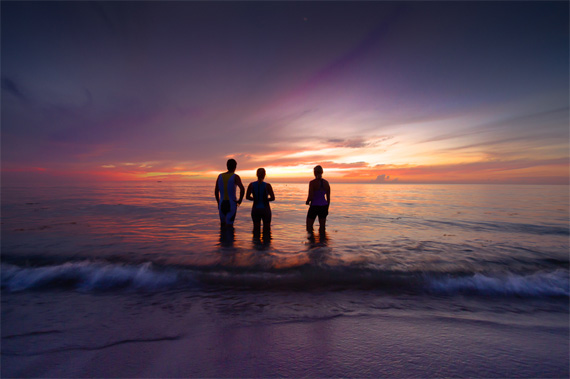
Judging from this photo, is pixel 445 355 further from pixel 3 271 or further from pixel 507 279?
pixel 3 271

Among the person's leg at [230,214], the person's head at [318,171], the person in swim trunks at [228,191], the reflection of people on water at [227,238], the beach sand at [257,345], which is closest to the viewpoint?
the beach sand at [257,345]

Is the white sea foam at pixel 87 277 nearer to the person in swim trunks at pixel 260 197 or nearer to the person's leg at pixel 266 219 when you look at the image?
the person in swim trunks at pixel 260 197

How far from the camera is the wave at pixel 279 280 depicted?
4.54m

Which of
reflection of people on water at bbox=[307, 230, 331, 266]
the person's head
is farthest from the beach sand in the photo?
the person's head

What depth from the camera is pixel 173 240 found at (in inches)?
324

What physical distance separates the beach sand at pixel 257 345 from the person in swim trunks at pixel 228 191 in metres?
5.11

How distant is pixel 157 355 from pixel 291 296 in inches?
87.8

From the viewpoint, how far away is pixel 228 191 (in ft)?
27.7

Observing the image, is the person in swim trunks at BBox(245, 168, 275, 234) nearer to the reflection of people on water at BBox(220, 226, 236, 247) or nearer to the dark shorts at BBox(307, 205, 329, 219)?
the reflection of people on water at BBox(220, 226, 236, 247)

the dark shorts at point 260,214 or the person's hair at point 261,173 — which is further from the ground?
the person's hair at point 261,173

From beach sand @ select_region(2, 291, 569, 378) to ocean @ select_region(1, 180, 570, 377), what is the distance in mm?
16

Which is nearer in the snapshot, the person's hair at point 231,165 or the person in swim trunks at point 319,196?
the person's hair at point 231,165

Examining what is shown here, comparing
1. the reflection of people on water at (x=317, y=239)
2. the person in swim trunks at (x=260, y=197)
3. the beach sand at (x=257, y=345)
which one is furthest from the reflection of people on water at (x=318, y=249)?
the beach sand at (x=257, y=345)

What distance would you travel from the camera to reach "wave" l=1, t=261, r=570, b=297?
4539 millimetres
